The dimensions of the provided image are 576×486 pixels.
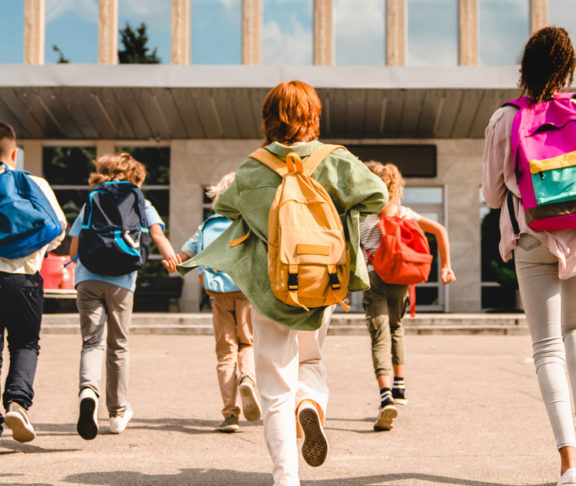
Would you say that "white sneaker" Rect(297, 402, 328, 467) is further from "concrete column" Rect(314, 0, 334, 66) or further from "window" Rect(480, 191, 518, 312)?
"concrete column" Rect(314, 0, 334, 66)

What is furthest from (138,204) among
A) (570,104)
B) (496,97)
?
(496,97)

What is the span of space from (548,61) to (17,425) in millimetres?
3148

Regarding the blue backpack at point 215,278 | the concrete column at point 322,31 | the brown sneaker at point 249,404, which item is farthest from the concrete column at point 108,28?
the brown sneaker at point 249,404

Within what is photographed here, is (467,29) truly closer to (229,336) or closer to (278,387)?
(229,336)

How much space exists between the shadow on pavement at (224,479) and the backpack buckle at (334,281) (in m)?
1.07

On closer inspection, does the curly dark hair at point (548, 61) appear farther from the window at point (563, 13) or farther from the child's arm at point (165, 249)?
the window at point (563, 13)

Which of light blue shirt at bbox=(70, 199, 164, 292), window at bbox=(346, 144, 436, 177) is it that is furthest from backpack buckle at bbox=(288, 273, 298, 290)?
window at bbox=(346, 144, 436, 177)

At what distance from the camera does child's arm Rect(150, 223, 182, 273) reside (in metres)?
4.58

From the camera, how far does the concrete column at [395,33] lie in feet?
66.5

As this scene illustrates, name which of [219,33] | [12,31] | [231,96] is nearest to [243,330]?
[231,96]

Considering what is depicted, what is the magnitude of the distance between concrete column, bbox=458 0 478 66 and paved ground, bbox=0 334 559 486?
515 inches

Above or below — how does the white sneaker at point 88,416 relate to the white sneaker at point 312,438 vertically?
below

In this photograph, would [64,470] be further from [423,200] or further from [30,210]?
[423,200]

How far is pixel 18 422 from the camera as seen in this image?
4.12 meters
